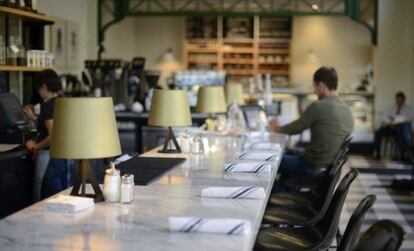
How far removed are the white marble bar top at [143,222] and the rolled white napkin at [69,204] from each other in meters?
0.03

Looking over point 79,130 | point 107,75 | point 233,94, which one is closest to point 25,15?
point 233,94

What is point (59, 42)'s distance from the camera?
9.79m

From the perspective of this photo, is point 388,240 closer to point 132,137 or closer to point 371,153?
point 132,137

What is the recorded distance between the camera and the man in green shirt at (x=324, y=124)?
18.3ft

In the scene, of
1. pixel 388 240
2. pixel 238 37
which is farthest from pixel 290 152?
pixel 238 37

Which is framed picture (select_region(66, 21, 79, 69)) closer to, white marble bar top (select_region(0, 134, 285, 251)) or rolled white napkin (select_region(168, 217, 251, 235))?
white marble bar top (select_region(0, 134, 285, 251))

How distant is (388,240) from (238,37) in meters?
14.5

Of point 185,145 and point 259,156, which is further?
point 185,145

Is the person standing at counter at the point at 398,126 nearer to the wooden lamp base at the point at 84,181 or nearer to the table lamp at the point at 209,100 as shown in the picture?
the table lamp at the point at 209,100

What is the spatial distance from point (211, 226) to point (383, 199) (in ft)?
19.9

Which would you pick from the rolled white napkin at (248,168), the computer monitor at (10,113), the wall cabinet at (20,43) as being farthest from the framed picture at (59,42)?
the rolled white napkin at (248,168)

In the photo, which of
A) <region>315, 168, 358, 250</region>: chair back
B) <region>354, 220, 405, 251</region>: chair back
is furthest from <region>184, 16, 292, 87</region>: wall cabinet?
<region>354, 220, 405, 251</region>: chair back

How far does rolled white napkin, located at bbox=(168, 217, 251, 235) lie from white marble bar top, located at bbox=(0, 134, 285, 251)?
0.9 inches

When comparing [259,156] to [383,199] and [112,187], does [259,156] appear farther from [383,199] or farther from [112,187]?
[383,199]
